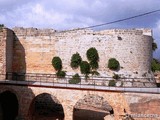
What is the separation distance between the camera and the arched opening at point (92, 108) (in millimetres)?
27672

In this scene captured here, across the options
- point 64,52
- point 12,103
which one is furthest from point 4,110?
point 64,52

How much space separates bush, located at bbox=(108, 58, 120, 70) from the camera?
29797 mm

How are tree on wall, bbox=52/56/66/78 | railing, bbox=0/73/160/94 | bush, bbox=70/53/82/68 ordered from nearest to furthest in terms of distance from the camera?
1. railing, bbox=0/73/160/94
2. bush, bbox=70/53/82/68
3. tree on wall, bbox=52/56/66/78

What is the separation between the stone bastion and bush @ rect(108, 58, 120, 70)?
0.32 m

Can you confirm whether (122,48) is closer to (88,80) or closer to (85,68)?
(85,68)

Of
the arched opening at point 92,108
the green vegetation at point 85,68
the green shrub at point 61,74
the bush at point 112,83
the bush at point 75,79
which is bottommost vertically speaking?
the arched opening at point 92,108

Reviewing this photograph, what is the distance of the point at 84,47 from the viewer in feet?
101

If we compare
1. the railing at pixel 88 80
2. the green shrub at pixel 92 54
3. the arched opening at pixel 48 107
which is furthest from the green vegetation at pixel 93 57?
the arched opening at pixel 48 107

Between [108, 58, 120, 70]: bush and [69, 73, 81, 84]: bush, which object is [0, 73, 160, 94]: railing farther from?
[108, 58, 120, 70]: bush

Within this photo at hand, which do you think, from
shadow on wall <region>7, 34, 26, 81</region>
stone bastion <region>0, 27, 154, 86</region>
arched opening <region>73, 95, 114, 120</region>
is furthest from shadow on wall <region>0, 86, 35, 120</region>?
shadow on wall <region>7, 34, 26, 81</region>

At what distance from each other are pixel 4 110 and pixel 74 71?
794cm

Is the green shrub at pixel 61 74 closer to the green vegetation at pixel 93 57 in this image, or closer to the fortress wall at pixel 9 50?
the green vegetation at pixel 93 57

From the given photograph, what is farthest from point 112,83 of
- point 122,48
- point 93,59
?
point 122,48

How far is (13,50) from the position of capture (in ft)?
106
